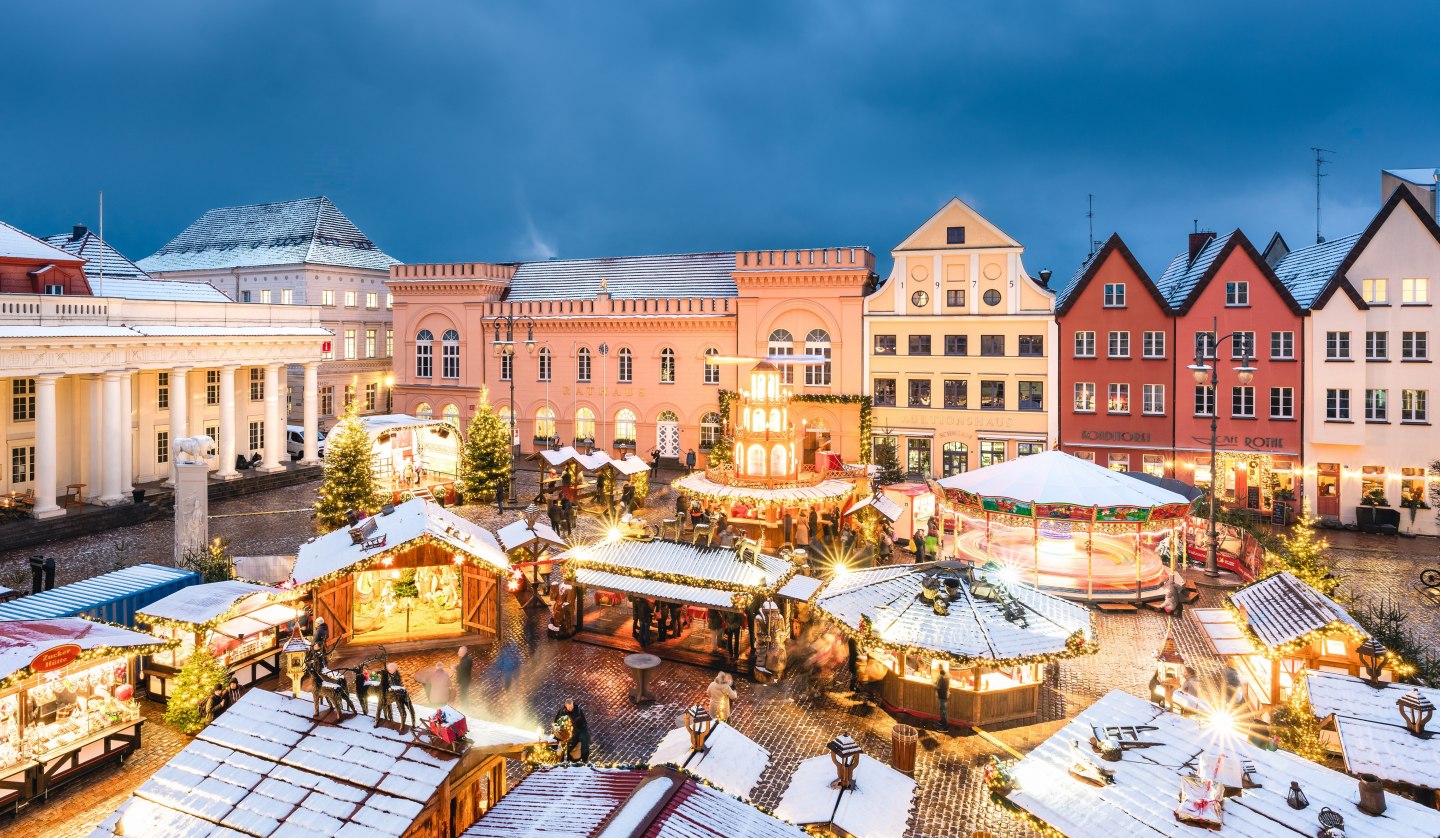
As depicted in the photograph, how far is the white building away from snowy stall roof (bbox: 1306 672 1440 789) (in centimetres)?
4842

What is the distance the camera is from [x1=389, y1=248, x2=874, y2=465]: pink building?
3925cm

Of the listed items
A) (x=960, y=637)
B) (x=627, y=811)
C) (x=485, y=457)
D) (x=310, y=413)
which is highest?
(x=310, y=413)

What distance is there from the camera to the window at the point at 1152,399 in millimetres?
33438

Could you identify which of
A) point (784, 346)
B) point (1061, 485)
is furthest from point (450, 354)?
point (1061, 485)

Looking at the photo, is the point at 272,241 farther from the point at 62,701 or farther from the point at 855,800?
the point at 855,800

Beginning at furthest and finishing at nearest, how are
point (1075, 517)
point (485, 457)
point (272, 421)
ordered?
point (272, 421) < point (485, 457) < point (1075, 517)

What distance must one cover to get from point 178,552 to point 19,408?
15.0m

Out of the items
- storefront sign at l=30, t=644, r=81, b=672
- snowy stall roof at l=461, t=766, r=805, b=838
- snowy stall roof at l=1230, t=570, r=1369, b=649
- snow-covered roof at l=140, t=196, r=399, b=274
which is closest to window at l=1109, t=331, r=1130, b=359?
snowy stall roof at l=1230, t=570, r=1369, b=649

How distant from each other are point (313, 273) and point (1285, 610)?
166 feet

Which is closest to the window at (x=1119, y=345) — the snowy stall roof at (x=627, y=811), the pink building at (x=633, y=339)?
the pink building at (x=633, y=339)

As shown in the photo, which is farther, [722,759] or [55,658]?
[55,658]

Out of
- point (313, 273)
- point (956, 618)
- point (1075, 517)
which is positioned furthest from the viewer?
point (313, 273)

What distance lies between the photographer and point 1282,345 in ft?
104

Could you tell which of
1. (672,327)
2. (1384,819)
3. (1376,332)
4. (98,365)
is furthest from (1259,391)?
(98,365)
